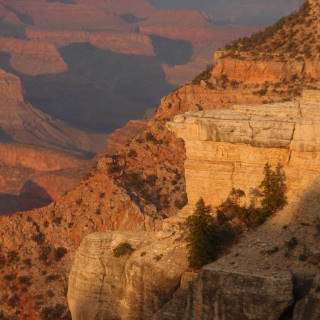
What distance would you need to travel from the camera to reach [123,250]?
25.2m

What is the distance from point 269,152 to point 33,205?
4715cm

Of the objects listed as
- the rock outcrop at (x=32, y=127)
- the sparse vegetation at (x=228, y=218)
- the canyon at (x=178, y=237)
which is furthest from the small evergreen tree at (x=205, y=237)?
the rock outcrop at (x=32, y=127)

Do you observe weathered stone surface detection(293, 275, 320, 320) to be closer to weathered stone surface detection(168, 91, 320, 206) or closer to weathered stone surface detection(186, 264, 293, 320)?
weathered stone surface detection(186, 264, 293, 320)

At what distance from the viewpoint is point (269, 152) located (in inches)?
910

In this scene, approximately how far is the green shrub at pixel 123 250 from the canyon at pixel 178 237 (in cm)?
10

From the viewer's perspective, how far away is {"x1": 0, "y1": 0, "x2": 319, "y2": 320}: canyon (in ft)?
65.7

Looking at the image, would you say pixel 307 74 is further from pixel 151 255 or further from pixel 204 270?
pixel 204 270

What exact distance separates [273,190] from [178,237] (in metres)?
2.46

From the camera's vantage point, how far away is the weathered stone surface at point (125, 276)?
23022 millimetres

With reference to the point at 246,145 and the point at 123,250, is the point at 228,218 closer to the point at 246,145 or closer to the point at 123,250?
the point at 246,145

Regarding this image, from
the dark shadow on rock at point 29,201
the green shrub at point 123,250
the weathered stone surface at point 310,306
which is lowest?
the weathered stone surface at point 310,306

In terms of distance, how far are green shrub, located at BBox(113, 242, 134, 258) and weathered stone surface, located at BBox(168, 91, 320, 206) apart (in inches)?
73.1

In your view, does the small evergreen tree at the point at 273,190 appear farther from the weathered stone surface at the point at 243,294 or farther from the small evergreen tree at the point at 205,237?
the weathered stone surface at the point at 243,294

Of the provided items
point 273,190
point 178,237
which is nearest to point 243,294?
point 273,190
